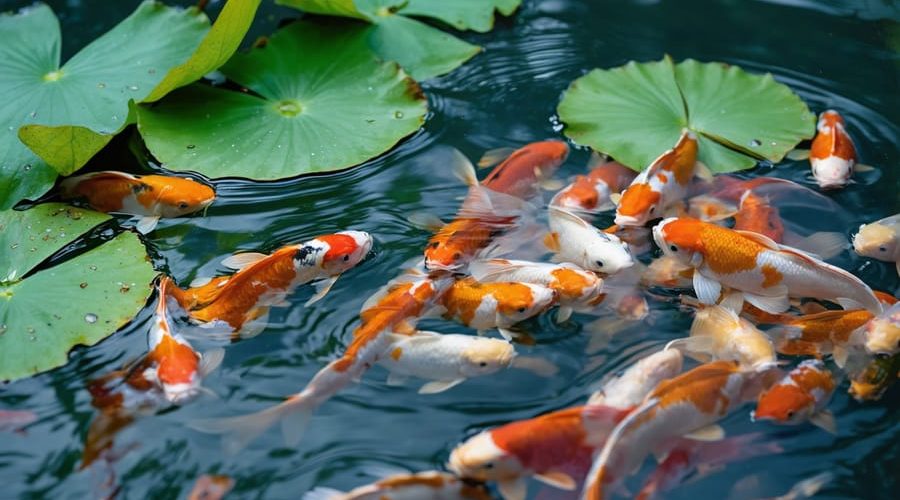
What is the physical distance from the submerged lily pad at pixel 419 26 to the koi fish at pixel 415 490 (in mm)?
2013

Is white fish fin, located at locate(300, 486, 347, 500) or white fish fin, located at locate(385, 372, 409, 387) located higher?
white fish fin, located at locate(385, 372, 409, 387)

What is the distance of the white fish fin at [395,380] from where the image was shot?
8.88 ft

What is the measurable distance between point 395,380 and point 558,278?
0.60 meters

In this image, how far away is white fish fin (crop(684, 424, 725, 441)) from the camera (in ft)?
8.16

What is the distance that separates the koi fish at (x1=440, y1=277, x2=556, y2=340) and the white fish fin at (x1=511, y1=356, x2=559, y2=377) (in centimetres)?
10

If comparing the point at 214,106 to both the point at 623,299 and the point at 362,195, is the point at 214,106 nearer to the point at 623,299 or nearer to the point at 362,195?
the point at 362,195


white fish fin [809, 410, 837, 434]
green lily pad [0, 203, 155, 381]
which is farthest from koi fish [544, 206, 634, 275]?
green lily pad [0, 203, 155, 381]

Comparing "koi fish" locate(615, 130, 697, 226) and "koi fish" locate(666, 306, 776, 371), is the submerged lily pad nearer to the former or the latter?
"koi fish" locate(615, 130, 697, 226)

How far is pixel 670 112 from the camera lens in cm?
359

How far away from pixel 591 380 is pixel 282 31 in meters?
2.09

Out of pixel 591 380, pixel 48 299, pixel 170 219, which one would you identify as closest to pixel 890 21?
pixel 591 380

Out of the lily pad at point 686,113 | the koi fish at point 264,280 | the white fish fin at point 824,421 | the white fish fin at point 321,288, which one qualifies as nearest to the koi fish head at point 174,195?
the koi fish at point 264,280

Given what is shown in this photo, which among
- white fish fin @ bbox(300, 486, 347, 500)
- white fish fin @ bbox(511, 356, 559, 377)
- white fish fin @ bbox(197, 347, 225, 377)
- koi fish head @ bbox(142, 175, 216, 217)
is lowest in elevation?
white fish fin @ bbox(300, 486, 347, 500)

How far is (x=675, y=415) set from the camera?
242 centimetres
